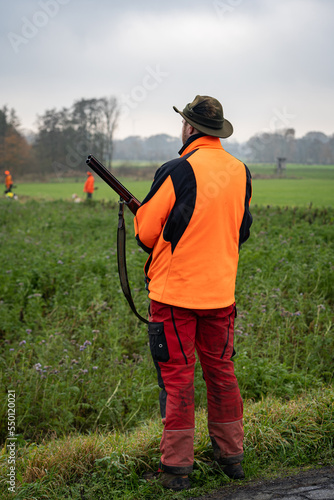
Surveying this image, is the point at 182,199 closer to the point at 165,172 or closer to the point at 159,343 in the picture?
the point at 165,172

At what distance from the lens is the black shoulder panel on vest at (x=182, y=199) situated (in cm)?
287

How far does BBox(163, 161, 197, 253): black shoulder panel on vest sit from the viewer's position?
2.87m

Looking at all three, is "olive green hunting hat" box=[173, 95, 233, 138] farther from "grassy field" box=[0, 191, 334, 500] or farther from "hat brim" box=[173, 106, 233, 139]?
"grassy field" box=[0, 191, 334, 500]

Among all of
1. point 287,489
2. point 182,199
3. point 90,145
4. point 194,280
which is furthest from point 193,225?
point 90,145

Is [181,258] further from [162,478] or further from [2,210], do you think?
[2,210]

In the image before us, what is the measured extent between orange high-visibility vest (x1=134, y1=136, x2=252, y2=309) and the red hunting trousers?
130 millimetres

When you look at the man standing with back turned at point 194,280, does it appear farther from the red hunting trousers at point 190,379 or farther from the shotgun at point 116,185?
the shotgun at point 116,185

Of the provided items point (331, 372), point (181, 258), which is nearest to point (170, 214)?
point (181, 258)

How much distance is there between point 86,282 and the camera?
7621mm

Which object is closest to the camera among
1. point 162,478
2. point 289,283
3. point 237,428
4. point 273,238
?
point 162,478

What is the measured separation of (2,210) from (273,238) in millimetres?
11171

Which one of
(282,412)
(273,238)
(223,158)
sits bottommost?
(282,412)

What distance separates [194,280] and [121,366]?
2632 millimetres

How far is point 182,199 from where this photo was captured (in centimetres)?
289
